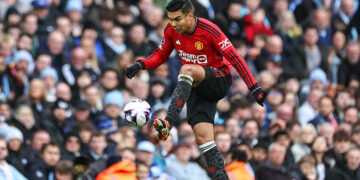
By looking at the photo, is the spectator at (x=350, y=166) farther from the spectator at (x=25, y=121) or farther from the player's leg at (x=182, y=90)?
the player's leg at (x=182, y=90)

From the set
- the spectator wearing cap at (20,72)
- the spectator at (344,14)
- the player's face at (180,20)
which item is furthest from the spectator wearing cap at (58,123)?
the spectator at (344,14)

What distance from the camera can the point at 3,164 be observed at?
12.4 m

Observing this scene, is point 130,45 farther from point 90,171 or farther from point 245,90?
point 90,171

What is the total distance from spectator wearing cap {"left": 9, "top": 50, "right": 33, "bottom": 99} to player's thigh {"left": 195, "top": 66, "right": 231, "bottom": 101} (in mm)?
4925

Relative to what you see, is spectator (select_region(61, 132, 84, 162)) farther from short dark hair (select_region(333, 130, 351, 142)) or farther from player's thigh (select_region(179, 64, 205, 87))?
short dark hair (select_region(333, 130, 351, 142))

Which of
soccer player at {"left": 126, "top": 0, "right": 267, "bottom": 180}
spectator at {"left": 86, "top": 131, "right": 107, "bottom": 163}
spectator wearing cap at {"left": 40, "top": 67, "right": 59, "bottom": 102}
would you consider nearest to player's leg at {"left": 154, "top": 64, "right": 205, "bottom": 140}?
soccer player at {"left": 126, "top": 0, "right": 267, "bottom": 180}

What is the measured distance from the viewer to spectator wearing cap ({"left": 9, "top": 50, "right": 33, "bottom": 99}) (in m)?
14.7

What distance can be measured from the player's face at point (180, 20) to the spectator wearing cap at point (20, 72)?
5061 mm

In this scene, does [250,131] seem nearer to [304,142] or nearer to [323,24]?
[304,142]

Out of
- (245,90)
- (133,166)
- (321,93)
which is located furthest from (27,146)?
(321,93)

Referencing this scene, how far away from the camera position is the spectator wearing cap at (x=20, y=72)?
14.7 m

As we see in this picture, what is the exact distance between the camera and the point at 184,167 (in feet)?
44.0

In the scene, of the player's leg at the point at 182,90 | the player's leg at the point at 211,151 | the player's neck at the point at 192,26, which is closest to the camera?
the player's leg at the point at 182,90

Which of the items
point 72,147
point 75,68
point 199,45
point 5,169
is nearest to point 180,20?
point 199,45
